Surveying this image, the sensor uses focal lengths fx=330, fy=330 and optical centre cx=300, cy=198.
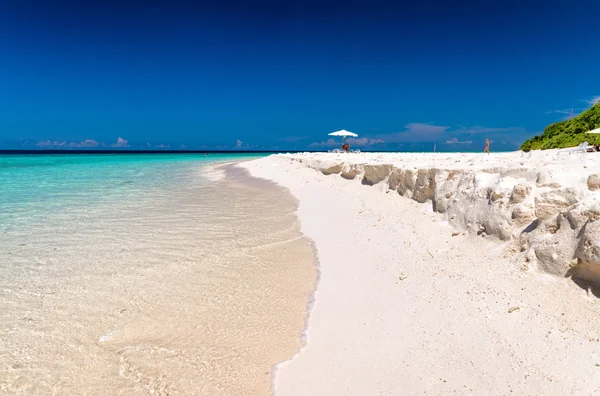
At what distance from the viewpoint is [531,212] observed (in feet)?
13.5

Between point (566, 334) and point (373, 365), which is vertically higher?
point (566, 334)

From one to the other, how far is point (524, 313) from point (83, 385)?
4.10m

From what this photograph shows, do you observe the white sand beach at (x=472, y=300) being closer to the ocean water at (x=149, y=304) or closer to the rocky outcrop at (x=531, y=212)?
the rocky outcrop at (x=531, y=212)

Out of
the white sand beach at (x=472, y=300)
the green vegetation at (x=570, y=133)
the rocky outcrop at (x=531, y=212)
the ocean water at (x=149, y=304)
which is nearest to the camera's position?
the white sand beach at (x=472, y=300)

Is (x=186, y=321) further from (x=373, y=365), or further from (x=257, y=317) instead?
(x=373, y=365)

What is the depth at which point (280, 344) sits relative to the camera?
344cm

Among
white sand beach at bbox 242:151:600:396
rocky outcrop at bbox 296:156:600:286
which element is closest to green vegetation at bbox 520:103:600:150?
rocky outcrop at bbox 296:156:600:286

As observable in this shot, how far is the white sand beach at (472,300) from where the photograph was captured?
2.73 meters

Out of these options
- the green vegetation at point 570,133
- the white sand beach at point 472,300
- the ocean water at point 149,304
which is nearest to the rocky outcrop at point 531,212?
the white sand beach at point 472,300

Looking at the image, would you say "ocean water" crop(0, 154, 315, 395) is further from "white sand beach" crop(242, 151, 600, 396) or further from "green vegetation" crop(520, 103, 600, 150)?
"green vegetation" crop(520, 103, 600, 150)

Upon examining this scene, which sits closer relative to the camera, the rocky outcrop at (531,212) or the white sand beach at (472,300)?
the white sand beach at (472,300)

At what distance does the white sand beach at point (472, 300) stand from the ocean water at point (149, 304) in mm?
488

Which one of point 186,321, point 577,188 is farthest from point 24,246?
point 577,188

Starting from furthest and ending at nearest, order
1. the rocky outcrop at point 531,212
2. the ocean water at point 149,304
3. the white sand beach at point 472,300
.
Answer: the rocky outcrop at point 531,212 < the ocean water at point 149,304 < the white sand beach at point 472,300
